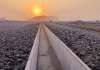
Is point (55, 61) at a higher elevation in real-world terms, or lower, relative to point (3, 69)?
lower

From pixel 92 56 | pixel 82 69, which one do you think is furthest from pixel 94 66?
pixel 92 56

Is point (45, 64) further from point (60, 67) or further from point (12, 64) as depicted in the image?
point (12, 64)

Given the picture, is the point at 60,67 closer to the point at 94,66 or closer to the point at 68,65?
the point at 68,65

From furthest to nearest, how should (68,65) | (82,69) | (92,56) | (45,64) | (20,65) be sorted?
(45,64), (92,56), (68,65), (20,65), (82,69)

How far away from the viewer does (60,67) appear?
26.4 metres

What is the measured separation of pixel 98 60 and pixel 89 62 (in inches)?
53.0

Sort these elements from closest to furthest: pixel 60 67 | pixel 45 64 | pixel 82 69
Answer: pixel 82 69 → pixel 60 67 → pixel 45 64

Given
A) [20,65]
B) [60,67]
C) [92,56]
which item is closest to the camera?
[20,65]

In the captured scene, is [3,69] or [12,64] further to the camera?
[12,64]

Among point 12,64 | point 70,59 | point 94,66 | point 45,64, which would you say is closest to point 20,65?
point 12,64

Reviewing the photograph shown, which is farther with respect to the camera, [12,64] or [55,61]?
[55,61]

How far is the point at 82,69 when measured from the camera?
57.4 ft

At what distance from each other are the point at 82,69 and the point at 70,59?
163 inches

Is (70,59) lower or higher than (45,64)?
higher
